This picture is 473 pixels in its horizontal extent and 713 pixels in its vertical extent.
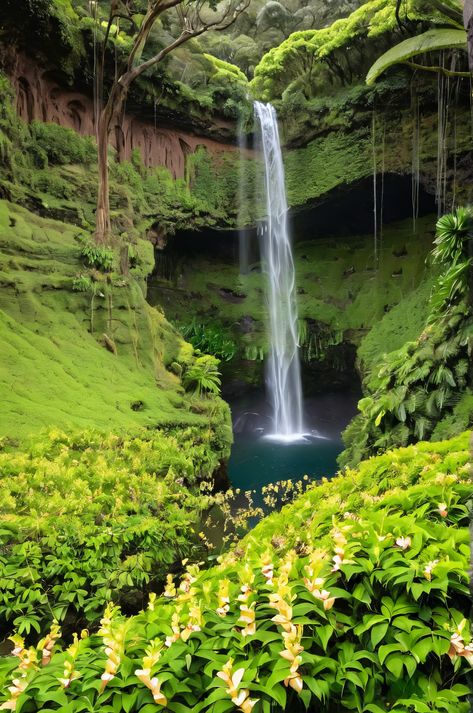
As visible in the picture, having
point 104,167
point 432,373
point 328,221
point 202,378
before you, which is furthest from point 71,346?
point 328,221

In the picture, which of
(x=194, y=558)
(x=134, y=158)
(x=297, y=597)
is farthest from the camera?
(x=134, y=158)

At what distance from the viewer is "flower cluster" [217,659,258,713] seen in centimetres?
118

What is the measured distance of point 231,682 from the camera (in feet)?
4.07

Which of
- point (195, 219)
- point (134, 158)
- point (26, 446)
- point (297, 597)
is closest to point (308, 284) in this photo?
point (195, 219)

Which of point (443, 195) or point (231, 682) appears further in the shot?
point (443, 195)

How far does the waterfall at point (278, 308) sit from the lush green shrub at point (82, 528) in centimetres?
1146

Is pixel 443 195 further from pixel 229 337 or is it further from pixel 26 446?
pixel 26 446

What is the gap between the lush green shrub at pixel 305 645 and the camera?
4.21 ft

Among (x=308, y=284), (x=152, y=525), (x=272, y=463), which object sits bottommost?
(x=272, y=463)

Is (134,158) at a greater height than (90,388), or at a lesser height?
greater

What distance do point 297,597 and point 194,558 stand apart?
3147 millimetres

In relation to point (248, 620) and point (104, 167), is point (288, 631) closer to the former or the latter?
point (248, 620)

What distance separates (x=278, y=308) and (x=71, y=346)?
1038 centimetres

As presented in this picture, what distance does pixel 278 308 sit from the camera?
17.4 meters
